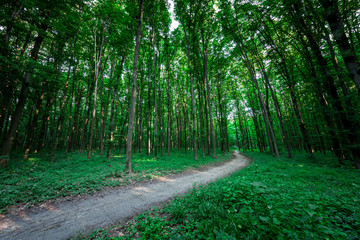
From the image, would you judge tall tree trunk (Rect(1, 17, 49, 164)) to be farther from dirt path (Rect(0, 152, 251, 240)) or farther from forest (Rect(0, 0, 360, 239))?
dirt path (Rect(0, 152, 251, 240))

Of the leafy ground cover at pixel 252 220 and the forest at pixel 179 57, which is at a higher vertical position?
the forest at pixel 179 57

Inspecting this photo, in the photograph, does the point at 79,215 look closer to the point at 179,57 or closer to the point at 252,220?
the point at 252,220

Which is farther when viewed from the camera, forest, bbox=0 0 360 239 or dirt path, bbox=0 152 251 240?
forest, bbox=0 0 360 239

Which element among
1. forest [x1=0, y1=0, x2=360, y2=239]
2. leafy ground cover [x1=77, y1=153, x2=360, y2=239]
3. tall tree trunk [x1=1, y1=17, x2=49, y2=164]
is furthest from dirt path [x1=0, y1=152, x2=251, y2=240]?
tall tree trunk [x1=1, y1=17, x2=49, y2=164]

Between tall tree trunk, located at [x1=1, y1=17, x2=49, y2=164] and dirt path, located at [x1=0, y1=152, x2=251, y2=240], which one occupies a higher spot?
tall tree trunk, located at [x1=1, y1=17, x2=49, y2=164]

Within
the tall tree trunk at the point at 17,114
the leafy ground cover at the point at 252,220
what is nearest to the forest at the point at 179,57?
the tall tree trunk at the point at 17,114

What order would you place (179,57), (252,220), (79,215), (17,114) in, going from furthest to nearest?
1. (179,57)
2. (17,114)
3. (79,215)
4. (252,220)

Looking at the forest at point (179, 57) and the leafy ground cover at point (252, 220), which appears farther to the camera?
the forest at point (179, 57)

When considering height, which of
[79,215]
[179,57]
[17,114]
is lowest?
[79,215]

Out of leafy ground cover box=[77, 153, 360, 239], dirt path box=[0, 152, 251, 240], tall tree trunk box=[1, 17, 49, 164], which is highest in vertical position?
tall tree trunk box=[1, 17, 49, 164]

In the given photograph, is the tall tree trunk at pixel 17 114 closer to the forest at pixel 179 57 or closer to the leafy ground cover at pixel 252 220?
the forest at pixel 179 57

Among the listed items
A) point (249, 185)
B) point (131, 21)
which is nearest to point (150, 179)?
point (249, 185)

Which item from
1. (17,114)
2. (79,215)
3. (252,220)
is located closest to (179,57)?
(17,114)

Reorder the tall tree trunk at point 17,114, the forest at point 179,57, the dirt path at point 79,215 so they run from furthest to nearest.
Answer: the tall tree trunk at point 17,114, the forest at point 179,57, the dirt path at point 79,215
